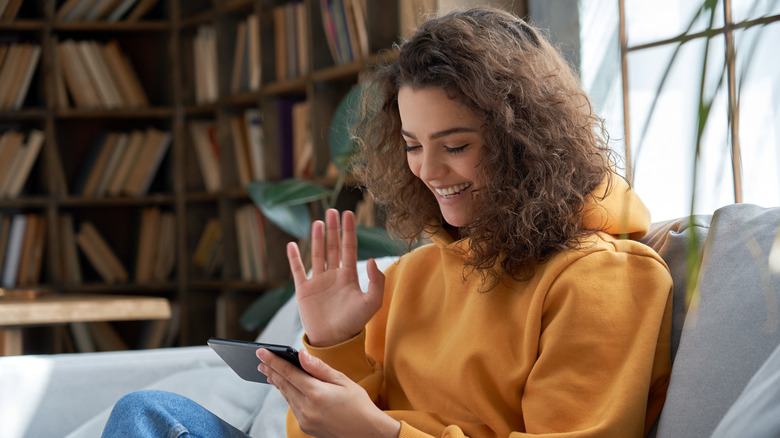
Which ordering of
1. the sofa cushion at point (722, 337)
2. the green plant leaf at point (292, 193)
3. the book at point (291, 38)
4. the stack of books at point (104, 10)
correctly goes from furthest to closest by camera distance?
the stack of books at point (104, 10) → the book at point (291, 38) → the green plant leaf at point (292, 193) → the sofa cushion at point (722, 337)

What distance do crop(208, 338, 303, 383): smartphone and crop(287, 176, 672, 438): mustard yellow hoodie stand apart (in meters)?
0.11

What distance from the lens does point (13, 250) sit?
10.4 feet

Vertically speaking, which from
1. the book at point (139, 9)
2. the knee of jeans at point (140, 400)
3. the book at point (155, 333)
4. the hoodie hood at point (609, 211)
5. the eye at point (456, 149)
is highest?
the book at point (139, 9)

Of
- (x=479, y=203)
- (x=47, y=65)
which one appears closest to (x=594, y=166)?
(x=479, y=203)

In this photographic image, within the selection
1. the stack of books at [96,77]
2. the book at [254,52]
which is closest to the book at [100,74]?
the stack of books at [96,77]

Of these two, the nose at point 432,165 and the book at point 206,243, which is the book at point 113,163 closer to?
the book at point 206,243

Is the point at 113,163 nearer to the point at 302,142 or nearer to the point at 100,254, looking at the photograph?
A: the point at 100,254

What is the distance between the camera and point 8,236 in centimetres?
318

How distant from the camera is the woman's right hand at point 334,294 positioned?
44.2 inches

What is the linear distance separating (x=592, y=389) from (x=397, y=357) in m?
0.33

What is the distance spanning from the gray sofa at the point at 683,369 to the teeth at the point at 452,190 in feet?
0.91

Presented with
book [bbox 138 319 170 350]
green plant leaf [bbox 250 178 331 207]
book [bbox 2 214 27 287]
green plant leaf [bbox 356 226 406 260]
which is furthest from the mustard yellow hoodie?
book [bbox 2 214 27 287]

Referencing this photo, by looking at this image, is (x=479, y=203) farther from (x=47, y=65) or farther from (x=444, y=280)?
(x=47, y=65)

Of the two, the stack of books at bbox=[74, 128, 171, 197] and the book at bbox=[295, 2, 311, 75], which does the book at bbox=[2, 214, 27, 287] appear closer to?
the stack of books at bbox=[74, 128, 171, 197]
